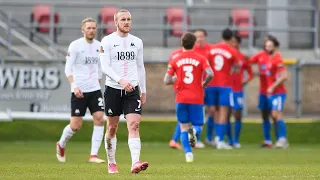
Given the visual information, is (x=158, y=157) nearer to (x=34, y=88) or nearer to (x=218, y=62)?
(x=218, y=62)

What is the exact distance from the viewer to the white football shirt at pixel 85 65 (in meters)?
→ 16.5

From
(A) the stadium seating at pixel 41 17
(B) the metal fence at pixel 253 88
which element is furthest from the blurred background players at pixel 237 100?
(A) the stadium seating at pixel 41 17

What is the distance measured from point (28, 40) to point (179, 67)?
33.6ft

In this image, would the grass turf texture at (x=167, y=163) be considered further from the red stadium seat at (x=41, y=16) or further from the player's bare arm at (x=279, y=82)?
the red stadium seat at (x=41, y=16)

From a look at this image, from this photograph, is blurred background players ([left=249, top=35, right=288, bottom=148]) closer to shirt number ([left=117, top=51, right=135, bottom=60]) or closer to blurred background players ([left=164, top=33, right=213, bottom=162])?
blurred background players ([left=164, top=33, right=213, bottom=162])

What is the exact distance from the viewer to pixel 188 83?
54.2 feet

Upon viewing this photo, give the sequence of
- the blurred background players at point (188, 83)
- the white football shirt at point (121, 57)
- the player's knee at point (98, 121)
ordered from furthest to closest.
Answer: the player's knee at point (98, 121)
the blurred background players at point (188, 83)
the white football shirt at point (121, 57)

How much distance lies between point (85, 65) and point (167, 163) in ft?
7.61

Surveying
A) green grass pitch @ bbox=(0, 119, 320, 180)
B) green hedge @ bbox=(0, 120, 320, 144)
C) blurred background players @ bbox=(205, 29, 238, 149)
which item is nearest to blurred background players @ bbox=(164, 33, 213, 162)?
green grass pitch @ bbox=(0, 119, 320, 180)

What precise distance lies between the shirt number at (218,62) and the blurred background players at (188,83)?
4.23 m

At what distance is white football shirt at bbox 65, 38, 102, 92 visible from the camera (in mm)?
16516

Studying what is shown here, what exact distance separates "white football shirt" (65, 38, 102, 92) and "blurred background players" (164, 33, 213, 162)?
4.14 ft

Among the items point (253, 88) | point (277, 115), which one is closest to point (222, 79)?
point (277, 115)

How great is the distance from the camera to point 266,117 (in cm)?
2180
